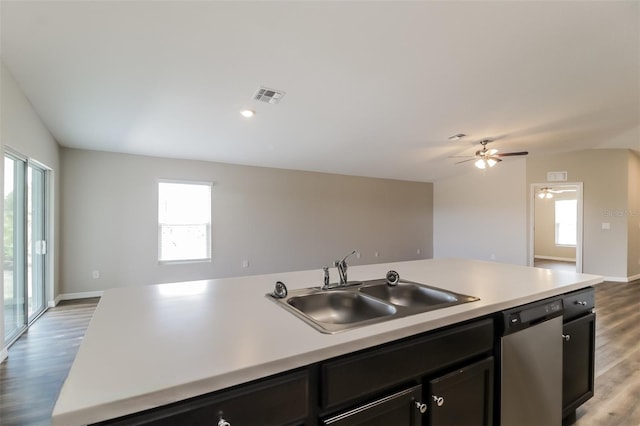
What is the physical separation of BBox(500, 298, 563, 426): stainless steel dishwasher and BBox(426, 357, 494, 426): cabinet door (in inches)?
4.0

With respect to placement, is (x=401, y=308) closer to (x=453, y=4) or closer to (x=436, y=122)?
(x=453, y=4)

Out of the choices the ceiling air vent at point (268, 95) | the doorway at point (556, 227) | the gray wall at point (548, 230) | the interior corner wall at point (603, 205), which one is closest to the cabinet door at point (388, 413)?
the ceiling air vent at point (268, 95)

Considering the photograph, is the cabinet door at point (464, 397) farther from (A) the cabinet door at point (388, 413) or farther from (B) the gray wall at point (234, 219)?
(B) the gray wall at point (234, 219)

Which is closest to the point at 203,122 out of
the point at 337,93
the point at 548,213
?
the point at 337,93

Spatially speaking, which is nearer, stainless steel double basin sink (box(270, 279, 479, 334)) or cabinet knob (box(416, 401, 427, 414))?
cabinet knob (box(416, 401, 427, 414))

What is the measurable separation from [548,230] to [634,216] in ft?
11.1

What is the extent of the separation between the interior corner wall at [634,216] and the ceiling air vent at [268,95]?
24.4ft

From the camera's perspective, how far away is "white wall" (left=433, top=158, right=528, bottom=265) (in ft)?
23.8

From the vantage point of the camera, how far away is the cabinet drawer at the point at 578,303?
5.86ft

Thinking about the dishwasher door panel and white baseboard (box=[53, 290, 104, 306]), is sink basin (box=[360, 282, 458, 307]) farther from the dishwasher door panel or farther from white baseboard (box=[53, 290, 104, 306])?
white baseboard (box=[53, 290, 104, 306])

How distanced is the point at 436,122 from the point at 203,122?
3.26 m

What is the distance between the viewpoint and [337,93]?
11.1ft

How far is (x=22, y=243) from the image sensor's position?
11.2ft

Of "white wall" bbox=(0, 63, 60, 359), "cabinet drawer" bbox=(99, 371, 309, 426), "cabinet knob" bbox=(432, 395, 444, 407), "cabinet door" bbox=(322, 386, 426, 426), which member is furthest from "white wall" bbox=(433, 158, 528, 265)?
"white wall" bbox=(0, 63, 60, 359)
